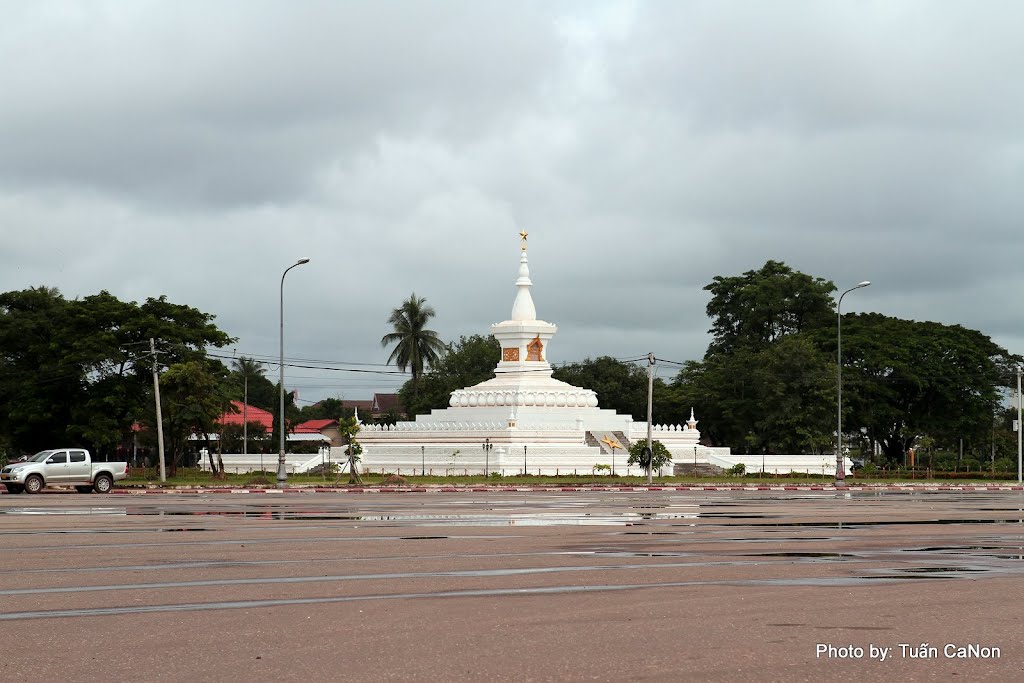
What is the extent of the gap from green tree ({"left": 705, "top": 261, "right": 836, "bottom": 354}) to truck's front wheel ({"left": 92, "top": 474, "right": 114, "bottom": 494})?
173 ft

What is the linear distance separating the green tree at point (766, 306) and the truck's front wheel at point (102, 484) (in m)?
52.7

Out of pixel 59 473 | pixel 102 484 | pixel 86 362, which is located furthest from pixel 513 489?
pixel 86 362

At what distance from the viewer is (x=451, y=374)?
91500mm

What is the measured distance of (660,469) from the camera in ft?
186

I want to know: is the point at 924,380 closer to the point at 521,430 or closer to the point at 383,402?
the point at 521,430

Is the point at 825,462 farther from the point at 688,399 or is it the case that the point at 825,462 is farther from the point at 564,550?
the point at 564,550

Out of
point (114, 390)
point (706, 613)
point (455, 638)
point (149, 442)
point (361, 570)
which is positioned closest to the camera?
point (455, 638)

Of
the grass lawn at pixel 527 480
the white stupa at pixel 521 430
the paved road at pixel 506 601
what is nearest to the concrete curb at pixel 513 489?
the grass lawn at pixel 527 480

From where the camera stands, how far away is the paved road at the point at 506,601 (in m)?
8.72

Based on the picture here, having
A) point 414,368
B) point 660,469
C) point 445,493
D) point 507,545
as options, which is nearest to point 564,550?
point 507,545

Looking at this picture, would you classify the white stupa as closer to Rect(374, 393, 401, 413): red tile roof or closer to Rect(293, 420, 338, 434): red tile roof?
Rect(293, 420, 338, 434): red tile roof

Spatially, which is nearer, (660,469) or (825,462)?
(660,469)

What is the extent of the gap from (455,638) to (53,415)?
192 feet

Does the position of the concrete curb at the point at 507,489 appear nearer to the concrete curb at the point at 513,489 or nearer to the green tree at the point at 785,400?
the concrete curb at the point at 513,489
